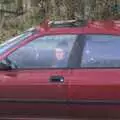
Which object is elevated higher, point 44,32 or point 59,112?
point 44,32

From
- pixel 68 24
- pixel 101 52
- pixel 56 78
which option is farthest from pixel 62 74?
pixel 68 24

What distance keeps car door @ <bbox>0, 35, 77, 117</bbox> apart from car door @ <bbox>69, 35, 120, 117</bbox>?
0.42ft

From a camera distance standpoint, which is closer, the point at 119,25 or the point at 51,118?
the point at 51,118

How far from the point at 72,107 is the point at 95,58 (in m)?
0.70

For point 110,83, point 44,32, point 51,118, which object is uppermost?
point 44,32

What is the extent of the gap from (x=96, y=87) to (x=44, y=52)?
84cm

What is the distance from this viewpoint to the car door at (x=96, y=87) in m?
6.02

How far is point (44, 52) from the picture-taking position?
6.29m

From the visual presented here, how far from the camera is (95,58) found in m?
6.20

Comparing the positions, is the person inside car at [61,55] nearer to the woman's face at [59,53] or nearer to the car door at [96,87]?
the woman's face at [59,53]

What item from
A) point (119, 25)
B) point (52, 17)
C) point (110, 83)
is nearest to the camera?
point (110, 83)

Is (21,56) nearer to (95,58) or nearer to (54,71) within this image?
(54,71)

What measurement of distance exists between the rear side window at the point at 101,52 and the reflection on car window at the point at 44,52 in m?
0.22

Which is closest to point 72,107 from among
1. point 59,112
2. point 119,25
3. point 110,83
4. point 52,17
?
point 59,112
